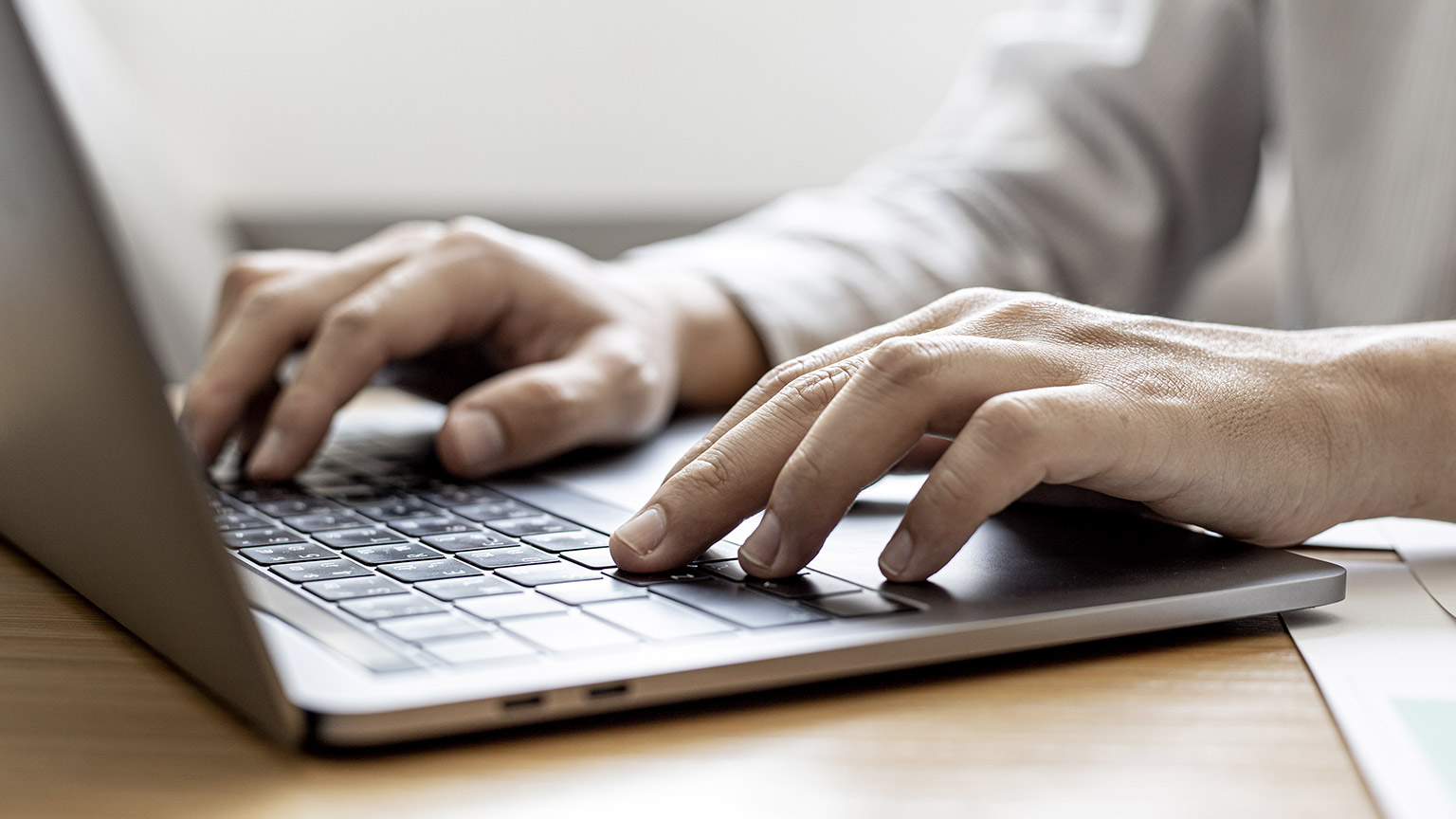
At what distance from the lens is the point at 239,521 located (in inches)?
18.1

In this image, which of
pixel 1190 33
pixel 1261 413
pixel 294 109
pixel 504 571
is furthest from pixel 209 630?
pixel 294 109

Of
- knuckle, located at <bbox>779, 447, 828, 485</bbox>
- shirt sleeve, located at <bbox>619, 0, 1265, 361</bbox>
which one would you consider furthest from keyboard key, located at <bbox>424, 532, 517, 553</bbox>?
shirt sleeve, located at <bbox>619, 0, 1265, 361</bbox>

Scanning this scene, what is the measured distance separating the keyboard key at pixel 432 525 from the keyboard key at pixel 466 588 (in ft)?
0.25

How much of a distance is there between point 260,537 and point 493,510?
9 centimetres

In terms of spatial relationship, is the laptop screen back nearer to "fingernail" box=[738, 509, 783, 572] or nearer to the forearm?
"fingernail" box=[738, 509, 783, 572]

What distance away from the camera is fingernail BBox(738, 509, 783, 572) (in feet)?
1.14

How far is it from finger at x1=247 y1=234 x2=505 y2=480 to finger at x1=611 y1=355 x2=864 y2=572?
0.27 meters

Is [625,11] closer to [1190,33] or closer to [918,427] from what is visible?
[1190,33]

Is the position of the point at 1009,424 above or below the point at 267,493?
above

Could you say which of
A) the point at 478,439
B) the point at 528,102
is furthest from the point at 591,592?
the point at 528,102

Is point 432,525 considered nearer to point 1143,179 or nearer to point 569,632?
point 569,632

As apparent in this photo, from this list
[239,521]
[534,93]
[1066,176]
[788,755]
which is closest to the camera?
[788,755]

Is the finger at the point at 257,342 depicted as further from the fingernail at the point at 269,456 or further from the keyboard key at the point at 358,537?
the keyboard key at the point at 358,537

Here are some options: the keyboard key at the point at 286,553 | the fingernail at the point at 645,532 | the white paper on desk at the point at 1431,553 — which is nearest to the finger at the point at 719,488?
the fingernail at the point at 645,532
